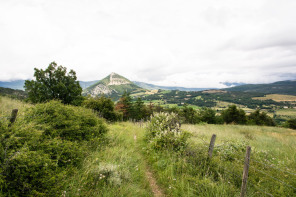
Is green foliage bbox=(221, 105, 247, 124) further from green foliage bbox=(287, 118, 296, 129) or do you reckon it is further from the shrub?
the shrub

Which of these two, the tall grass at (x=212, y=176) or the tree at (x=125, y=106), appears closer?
the tall grass at (x=212, y=176)

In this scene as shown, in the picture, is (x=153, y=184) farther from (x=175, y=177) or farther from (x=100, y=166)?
(x=100, y=166)

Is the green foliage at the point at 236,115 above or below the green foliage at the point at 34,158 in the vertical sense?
below

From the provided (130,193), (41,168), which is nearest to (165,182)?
Result: (130,193)

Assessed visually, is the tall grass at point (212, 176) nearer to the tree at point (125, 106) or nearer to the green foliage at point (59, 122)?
the green foliage at point (59, 122)

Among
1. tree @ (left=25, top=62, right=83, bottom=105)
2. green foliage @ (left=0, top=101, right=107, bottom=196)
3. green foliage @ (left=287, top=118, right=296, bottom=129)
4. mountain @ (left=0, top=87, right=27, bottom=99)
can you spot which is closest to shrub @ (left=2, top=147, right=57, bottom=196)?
green foliage @ (left=0, top=101, right=107, bottom=196)

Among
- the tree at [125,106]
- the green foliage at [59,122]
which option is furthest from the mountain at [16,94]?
the tree at [125,106]

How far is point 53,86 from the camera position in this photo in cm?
2364

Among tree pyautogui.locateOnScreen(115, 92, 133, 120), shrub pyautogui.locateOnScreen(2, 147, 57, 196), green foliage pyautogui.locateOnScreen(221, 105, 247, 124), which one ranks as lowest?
green foliage pyautogui.locateOnScreen(221, 105, 247, 124)

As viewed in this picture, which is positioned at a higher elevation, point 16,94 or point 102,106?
point 16,94

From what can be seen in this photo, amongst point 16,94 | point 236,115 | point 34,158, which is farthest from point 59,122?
point 236,115

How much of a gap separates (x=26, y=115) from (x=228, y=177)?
8481 mm

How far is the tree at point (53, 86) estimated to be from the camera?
22469mm

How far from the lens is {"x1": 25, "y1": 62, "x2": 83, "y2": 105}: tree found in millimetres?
22469
